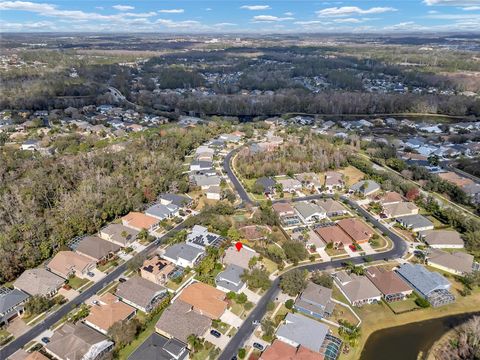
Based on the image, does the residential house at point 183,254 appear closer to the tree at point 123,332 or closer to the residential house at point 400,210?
the tree at point 123,332

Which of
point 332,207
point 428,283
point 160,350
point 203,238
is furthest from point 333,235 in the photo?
point 160,350

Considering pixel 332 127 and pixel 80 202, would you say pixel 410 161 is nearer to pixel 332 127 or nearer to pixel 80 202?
pixel 332 127

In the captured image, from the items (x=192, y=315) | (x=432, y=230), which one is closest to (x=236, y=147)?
(x=432, y=230)

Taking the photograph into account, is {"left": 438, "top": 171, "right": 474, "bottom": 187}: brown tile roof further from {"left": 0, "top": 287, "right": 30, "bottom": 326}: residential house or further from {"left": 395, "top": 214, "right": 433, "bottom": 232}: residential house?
{"left": 0, "top": 287, "right": 30, "bottom": 326}: residential house

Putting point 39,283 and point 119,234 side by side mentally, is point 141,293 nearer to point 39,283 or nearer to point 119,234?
point 39,283

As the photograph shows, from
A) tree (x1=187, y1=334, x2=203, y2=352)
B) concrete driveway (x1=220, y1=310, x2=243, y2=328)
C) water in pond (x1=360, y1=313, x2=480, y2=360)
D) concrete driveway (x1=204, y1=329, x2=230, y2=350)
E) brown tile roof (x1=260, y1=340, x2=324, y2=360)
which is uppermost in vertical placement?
brown tile roof (x1=260, y1=340, x2=324, y2=360)

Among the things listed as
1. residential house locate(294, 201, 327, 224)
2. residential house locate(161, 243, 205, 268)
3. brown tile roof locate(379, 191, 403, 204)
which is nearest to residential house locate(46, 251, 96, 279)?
residential house locate(161, 243, 205, 268)

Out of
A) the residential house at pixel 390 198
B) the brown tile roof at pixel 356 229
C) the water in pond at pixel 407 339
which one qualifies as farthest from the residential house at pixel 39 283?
the residential house at pixel 390 198
